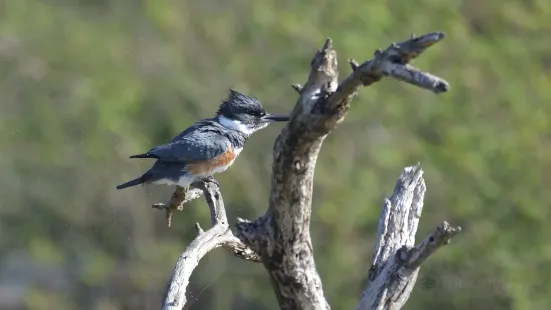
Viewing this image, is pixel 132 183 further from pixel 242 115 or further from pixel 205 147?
pixel 242 115

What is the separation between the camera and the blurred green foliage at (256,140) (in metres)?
6.91

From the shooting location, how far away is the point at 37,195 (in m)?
7.52

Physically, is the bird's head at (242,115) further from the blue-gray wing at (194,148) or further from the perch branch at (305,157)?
the perch branch at (305,157)

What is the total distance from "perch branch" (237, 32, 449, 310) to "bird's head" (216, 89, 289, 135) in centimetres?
147

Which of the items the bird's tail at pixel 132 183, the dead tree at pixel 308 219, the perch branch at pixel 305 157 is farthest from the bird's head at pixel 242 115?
the perch branch at pixel 305 157

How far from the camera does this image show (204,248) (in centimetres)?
270

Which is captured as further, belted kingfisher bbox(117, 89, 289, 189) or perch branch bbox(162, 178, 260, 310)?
belted kingfisher bbox(117, 89, 289, 189)

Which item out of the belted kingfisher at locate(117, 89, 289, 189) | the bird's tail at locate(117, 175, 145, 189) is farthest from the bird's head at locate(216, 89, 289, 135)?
the bird's tail at locate(117, 175, 145, 189)

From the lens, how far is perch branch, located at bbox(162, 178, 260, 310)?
94.6 inches

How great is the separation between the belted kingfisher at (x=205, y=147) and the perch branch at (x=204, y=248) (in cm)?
60

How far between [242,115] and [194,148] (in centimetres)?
39

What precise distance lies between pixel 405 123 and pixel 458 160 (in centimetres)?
51

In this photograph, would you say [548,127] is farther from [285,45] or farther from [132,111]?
[132,111]

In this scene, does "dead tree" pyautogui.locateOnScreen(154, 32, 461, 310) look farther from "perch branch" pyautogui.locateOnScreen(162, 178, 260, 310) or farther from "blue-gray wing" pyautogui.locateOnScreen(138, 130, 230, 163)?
"blue-gray wing" pyautogui.locateOnScreen(138, 130, 230, 163)
